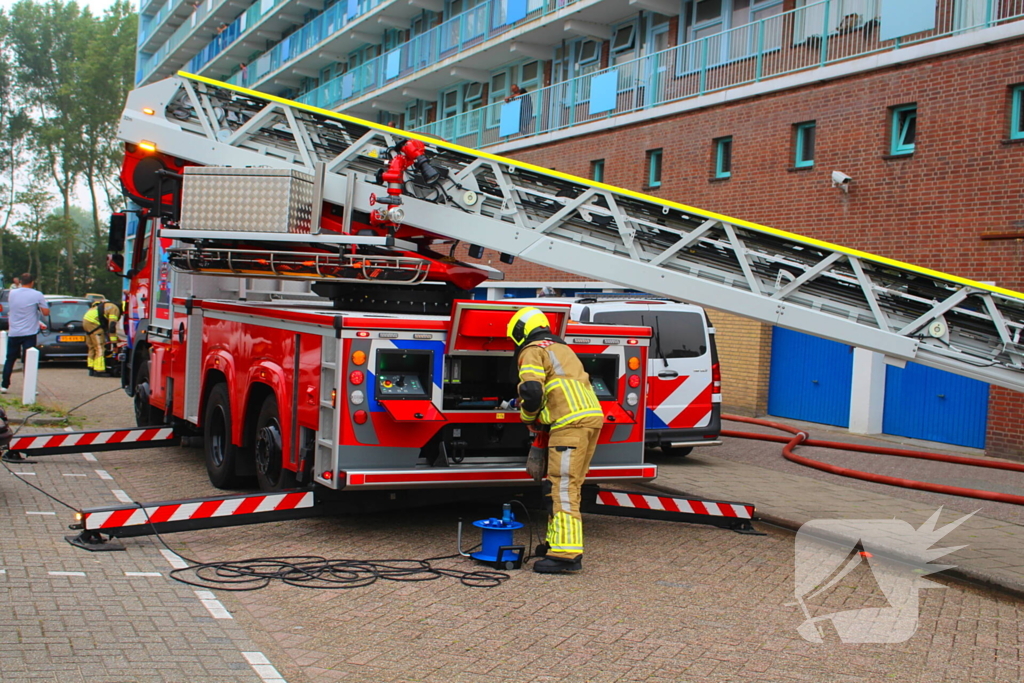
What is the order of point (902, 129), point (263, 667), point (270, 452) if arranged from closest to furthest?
point (263, 667) < point (270, 452) < point (902, 129)

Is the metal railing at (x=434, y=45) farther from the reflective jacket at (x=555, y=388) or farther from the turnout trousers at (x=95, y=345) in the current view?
the reflective jacket at (x=555, y=388)

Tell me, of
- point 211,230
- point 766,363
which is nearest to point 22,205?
point 766,363

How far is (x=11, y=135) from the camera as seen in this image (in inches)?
2793

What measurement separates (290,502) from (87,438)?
13.7 feet

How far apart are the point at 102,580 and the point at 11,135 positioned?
74.0 meters

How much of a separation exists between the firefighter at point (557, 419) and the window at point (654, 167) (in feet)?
48.7

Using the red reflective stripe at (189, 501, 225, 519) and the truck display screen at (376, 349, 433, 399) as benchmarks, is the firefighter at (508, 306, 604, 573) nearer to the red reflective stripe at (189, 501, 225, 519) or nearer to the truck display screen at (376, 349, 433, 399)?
the truck display screen at (376, 349, 433, 399)

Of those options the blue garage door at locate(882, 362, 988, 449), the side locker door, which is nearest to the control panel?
the side locker door

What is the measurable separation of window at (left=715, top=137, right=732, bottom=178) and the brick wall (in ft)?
0.49

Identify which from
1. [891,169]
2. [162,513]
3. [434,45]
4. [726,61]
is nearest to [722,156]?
[726,61]

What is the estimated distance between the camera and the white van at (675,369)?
12109 millimetres

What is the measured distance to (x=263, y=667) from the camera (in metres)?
4.68

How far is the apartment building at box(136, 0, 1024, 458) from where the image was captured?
14.4 m

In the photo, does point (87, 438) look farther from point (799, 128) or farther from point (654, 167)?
point (654, 167)
